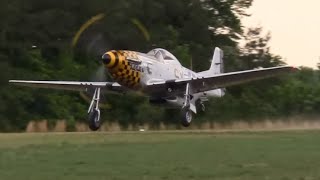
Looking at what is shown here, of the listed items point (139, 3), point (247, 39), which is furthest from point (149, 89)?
point (247, 39)

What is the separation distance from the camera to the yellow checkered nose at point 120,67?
34.6 meters

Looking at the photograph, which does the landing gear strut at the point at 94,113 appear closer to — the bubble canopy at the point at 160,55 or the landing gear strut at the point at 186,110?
the bubble canopy at the point at 160,55

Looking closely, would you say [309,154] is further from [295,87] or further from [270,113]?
[295,87]

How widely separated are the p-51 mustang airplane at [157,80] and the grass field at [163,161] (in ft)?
38.7

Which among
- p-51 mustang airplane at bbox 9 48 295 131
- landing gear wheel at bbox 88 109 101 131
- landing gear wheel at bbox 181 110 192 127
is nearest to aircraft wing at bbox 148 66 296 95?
p-51 mustang airplane at bbox 9 48 295 131

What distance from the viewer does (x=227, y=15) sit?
2906 inches

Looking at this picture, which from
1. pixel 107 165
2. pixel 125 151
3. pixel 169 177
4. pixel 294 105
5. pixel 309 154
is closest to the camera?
pixel 169 177

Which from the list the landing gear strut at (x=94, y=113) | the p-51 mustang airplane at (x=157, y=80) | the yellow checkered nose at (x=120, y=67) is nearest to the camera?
the yellow checkered nose at (x=120, y=67)

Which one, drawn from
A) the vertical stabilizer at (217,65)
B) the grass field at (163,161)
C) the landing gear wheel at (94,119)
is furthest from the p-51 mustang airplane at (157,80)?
the grass field at (163,161)

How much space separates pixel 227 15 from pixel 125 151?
5461 cm

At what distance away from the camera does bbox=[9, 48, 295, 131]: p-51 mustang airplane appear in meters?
35.2

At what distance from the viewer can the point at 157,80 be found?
3719 cm

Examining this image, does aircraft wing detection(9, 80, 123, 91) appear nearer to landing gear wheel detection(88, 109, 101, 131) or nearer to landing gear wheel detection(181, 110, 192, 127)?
landing gear wheel detection(88, 109, 101, 131)

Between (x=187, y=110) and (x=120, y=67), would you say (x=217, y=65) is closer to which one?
(x=187, y=110)
